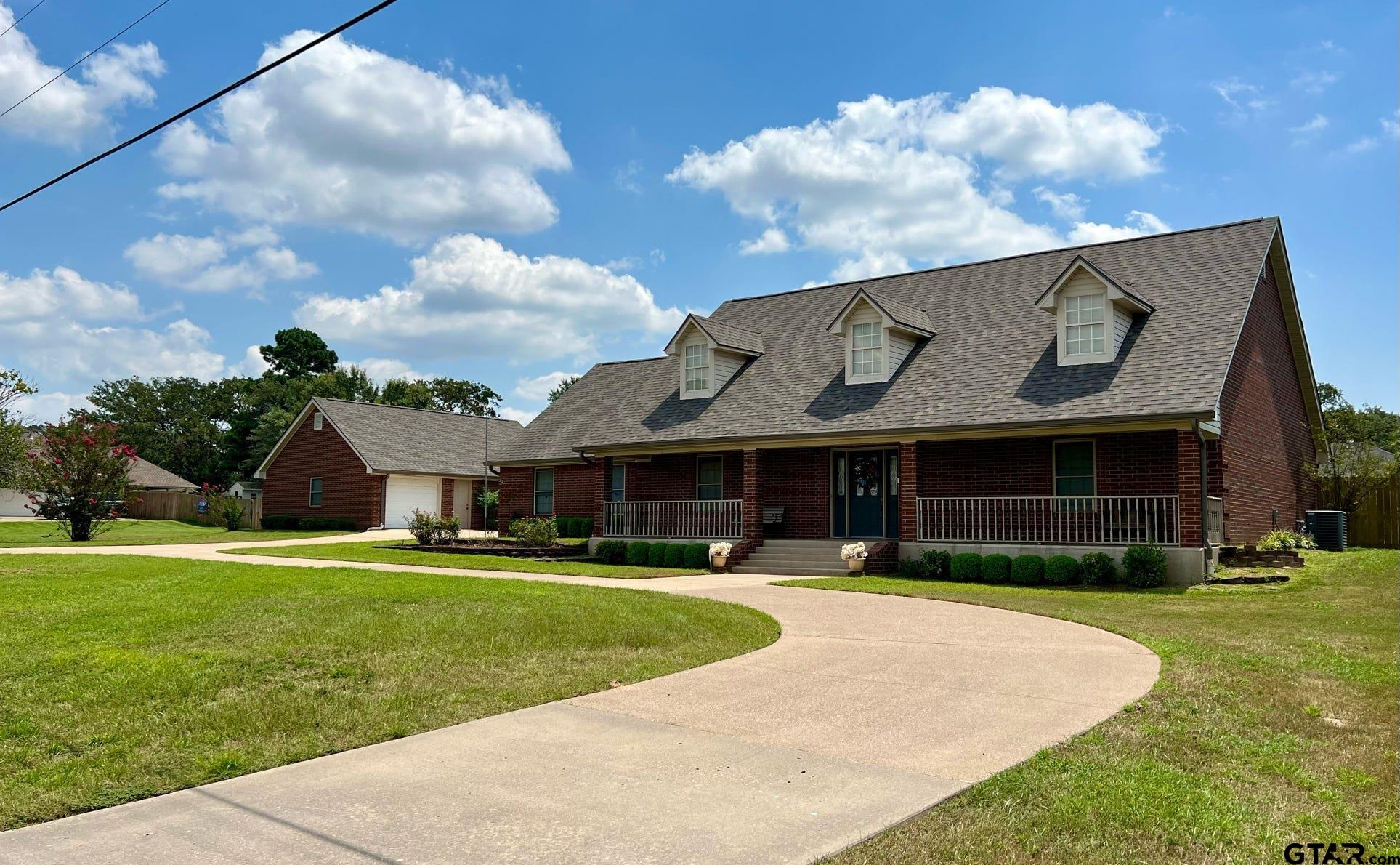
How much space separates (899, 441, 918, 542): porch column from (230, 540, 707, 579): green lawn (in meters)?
4.39

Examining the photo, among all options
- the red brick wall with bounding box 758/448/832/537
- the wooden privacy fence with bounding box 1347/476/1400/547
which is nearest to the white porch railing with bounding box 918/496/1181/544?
the red brick wall with bounding box 758/448/832/537

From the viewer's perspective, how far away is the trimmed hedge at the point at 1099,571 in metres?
17.4

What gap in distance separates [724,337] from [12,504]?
166ft

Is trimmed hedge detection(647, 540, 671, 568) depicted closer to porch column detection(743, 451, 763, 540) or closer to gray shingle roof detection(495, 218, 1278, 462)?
porch column detection(743, 451, 763, 540)

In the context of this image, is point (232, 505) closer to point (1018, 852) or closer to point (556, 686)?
point (556, 686)

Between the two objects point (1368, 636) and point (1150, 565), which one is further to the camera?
point (1150, 565)

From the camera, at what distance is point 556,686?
8.09 meters

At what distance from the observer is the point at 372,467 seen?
37.8 metres

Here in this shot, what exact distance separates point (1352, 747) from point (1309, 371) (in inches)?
929

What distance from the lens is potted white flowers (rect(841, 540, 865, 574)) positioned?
19.6 meters

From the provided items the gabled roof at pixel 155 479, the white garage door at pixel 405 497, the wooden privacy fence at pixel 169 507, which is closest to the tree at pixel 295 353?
the gabled roof at pixel 155 479

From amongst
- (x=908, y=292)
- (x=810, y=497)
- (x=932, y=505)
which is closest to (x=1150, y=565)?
(x=932, y=505)

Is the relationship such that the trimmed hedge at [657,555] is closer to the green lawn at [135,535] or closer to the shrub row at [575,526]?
the shrub row at [575,526]

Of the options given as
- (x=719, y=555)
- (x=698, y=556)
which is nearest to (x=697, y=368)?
(x=698, y=556)
